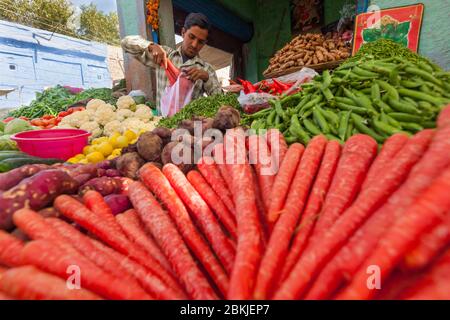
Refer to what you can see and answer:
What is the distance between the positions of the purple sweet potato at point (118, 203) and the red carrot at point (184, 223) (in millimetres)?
190

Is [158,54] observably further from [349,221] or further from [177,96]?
[349,221]

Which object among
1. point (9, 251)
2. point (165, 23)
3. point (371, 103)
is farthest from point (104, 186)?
point (165, 23)

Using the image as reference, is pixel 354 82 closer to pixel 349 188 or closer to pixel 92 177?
pixel 349 188

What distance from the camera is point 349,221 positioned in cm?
113

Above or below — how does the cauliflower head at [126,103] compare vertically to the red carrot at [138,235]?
above

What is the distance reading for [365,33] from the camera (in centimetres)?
462

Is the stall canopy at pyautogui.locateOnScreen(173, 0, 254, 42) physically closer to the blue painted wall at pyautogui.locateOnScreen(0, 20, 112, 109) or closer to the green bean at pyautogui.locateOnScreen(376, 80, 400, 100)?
the green bean at pyautogui.locateOnScreen(376, 80, 400, 100)

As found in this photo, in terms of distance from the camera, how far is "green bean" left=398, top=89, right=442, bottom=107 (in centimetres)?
204

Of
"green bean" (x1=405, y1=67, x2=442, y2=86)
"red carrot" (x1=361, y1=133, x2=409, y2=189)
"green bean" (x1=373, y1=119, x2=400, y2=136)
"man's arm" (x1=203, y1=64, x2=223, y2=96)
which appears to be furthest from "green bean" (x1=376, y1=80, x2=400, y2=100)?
"man's arm" (x1=203, y1=64, x2=223, y2=96)

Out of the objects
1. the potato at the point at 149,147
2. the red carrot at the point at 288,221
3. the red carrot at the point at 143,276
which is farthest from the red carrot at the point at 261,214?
the potato at the point at 149,147

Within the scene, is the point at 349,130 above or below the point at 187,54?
below

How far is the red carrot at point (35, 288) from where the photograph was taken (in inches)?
40.7

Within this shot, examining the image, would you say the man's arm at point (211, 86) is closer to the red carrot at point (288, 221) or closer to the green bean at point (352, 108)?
the green bean at point (352, 108)

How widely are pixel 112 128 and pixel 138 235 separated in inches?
149
